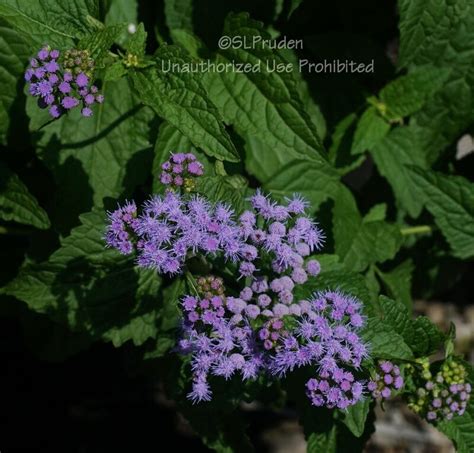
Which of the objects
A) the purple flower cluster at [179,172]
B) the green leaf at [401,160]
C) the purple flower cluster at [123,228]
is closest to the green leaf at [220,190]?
the purple flower cluster at [179,172]

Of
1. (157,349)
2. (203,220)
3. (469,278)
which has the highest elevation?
(203,220)

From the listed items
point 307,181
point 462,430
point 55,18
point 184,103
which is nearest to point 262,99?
point 184,103

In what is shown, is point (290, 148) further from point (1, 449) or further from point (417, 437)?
point (417, 437)

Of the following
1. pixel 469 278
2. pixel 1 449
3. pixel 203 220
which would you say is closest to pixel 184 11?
→ pixel 203 220

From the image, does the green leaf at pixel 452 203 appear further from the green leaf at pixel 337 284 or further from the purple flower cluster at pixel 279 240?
the purple flower cluster at pixel 279 240

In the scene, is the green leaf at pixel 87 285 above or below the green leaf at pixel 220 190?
below

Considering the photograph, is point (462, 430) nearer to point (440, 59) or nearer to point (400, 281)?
point (400, 281)
